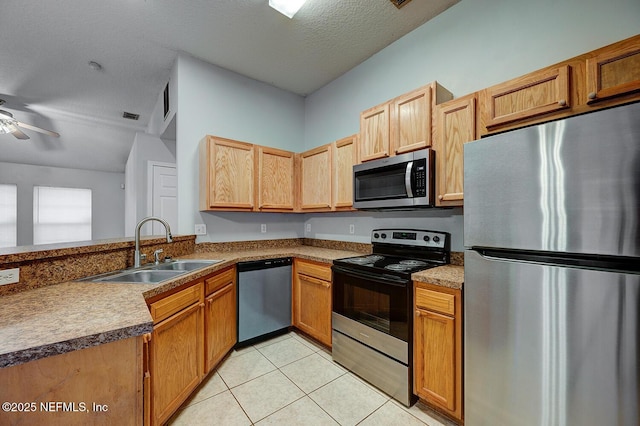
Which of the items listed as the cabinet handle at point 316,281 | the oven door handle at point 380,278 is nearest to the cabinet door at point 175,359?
the cabinet handle at point 316,281

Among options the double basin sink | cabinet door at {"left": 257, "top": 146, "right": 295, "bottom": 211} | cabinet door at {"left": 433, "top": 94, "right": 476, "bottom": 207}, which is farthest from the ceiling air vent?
the double basin sink

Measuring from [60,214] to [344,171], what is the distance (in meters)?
7.87

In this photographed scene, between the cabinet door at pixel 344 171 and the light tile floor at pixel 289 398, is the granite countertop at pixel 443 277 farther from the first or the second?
the cabinet door at pixel 344 171

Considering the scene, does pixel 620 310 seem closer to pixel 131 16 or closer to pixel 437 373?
pixel 437 373

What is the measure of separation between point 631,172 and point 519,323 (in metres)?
0.79

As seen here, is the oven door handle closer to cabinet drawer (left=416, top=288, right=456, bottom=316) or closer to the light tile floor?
cabinet drawer (left=416, top=288, right=456, bottom=316)

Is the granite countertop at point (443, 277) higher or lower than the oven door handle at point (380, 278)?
higher

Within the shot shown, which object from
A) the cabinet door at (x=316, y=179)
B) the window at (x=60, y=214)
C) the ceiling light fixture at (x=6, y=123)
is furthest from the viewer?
the window at (x=60, y=214)

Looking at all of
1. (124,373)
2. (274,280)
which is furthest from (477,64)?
(124,373)

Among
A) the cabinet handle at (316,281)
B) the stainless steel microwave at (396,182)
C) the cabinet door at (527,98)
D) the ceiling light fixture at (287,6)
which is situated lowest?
the cabinet handle at (316,281)

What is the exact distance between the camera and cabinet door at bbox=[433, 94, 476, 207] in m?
1.77

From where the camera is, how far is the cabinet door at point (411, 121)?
6.59ft

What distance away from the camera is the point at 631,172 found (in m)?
1.00

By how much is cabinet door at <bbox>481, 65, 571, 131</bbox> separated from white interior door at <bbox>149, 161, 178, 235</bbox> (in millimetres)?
4170
